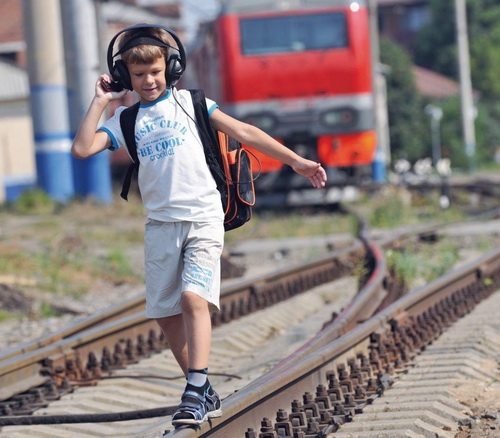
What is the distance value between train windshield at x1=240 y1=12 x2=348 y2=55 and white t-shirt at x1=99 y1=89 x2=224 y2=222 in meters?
14.2

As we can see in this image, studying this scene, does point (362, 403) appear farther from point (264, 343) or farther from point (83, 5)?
point (83, 5)

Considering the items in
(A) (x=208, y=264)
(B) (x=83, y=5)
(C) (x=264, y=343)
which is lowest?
(C) (x=264, y=343)

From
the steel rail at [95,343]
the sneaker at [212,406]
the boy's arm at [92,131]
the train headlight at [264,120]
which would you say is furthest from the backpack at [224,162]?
the train headlight at [264,120]

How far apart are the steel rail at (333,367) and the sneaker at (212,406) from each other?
→ 0.03 meters

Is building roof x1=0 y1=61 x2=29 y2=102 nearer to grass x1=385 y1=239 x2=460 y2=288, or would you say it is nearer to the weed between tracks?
the weed between tracks

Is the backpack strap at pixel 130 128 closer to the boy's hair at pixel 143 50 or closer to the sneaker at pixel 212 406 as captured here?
the boy's hair at pixel 143 50

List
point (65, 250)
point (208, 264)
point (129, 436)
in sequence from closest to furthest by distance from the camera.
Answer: point (208, 264), point (129, 436), point (65, 250)

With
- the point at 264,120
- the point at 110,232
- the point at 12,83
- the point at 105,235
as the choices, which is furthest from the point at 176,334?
the point at 12,83

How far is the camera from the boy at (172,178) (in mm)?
4316

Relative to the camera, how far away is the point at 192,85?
73.2 feet

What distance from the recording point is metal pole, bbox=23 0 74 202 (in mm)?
24266

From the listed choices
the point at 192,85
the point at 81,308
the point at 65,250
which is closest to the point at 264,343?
the point at 81,308

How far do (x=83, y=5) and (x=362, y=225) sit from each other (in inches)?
389

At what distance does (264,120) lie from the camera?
18.4 meters
